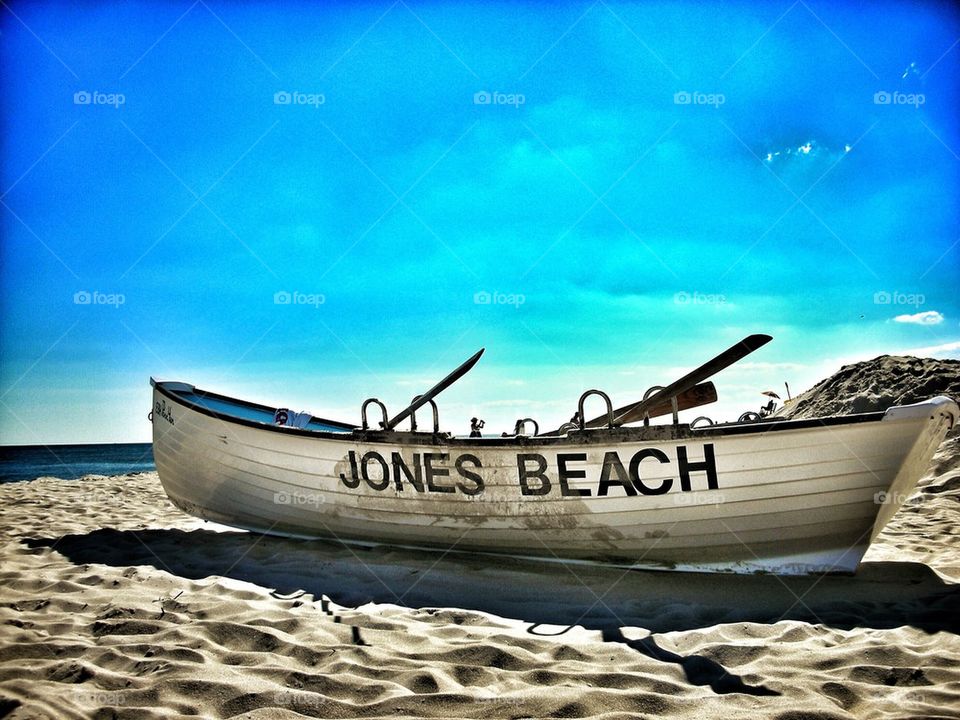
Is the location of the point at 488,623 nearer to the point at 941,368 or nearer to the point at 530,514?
the point at 530,514

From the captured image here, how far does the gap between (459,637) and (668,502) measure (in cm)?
221

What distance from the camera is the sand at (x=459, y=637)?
2820 millimetres

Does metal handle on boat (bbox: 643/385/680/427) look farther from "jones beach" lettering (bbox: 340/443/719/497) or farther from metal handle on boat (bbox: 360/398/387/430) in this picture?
metal handle on boat (bbox: 360/398/387/430)

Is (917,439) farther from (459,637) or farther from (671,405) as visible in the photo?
(459,637)

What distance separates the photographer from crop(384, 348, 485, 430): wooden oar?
6086 mm

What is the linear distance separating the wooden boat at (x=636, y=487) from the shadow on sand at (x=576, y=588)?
0.22 metres

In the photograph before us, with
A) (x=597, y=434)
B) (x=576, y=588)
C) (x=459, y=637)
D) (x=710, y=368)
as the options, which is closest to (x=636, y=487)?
(x=597, y=434)

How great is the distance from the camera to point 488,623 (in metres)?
4.02

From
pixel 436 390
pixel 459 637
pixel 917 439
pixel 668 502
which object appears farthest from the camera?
pixel 436 390

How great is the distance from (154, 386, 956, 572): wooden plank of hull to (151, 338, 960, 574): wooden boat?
0.01 meters

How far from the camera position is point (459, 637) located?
3711 millimetres

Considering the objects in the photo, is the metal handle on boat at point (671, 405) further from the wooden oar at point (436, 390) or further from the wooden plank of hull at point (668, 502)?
the wooden oar at point (436, 390)

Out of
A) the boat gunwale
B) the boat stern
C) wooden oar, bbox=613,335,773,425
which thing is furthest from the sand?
wooden oar, bbox=613,335,773,425

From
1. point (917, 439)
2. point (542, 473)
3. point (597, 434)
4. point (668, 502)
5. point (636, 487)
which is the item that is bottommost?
point (668, 502)
